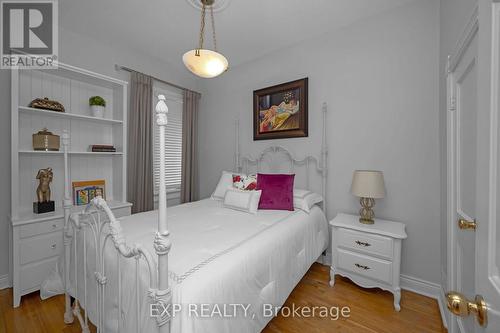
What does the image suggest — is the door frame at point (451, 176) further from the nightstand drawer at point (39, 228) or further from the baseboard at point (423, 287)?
the nightstand drawer at point (39, 228)

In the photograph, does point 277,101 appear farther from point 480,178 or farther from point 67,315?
point 67,315

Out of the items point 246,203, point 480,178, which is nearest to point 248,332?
point 246,203

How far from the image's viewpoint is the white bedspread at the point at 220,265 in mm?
967

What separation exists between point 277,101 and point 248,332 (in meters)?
2.57

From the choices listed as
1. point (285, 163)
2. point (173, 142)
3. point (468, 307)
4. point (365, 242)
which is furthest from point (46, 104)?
point (365, 242)

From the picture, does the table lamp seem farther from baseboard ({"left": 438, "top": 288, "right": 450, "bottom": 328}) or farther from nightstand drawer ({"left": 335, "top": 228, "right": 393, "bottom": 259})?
baseboard ({"left": 438, "top": 288, "right": 450, "bottom": 328})

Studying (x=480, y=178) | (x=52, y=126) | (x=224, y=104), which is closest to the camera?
(x=480, y=178)

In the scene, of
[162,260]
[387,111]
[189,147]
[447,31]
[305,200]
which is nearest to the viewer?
[162,260]

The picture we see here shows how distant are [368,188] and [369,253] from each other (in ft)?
1.94

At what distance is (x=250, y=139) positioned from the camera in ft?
10.7

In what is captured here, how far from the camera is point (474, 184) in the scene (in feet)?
3.43

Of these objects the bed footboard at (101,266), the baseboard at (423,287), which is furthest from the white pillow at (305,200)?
the bed footboard at (101,266)

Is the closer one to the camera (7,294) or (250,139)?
(7,294)

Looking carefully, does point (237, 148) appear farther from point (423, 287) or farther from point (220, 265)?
point (423, 287)
